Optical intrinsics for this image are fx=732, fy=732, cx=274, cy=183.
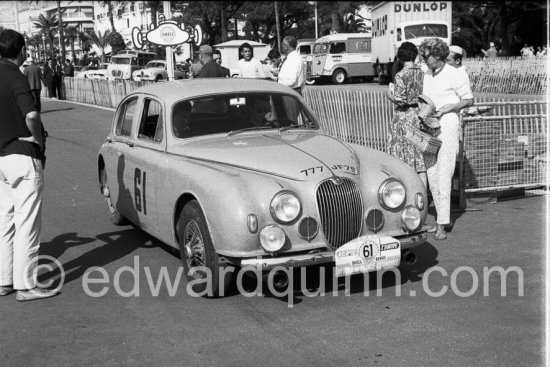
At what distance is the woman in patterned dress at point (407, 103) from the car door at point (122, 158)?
8.96 feet

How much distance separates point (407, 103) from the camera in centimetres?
768

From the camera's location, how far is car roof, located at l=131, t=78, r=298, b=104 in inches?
268

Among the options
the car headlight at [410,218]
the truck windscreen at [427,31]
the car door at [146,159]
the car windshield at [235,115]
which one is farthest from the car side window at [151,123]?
the truck windscreen at [427,31]

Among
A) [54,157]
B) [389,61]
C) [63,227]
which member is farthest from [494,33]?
[63,227]

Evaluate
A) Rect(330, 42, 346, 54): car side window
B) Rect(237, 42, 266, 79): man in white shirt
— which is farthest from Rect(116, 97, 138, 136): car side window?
Rect(330, 42, 346, 54): car side window

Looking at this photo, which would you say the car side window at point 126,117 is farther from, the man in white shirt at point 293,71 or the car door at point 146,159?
the man in white shirt at point 293,71

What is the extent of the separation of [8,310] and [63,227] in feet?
9.60

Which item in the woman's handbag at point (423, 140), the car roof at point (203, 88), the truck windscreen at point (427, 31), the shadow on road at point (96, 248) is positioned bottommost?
the shadow on road at point (96, 248)

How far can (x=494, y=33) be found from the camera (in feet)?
203

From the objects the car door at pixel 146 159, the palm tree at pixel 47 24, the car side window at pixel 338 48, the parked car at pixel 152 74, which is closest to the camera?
Result: the car door at pixel 146 159

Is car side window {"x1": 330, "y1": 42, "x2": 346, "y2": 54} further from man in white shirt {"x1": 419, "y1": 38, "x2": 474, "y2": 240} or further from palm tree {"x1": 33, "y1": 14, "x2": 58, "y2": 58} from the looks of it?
palm tree {"x1": 33, "y1": 14, "x2": 58, "y2": 58}

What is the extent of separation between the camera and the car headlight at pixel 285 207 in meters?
5.33

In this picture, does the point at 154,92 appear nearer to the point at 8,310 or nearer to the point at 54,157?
the point at 8,310

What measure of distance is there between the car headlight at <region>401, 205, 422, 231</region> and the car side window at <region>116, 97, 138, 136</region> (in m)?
3.09
